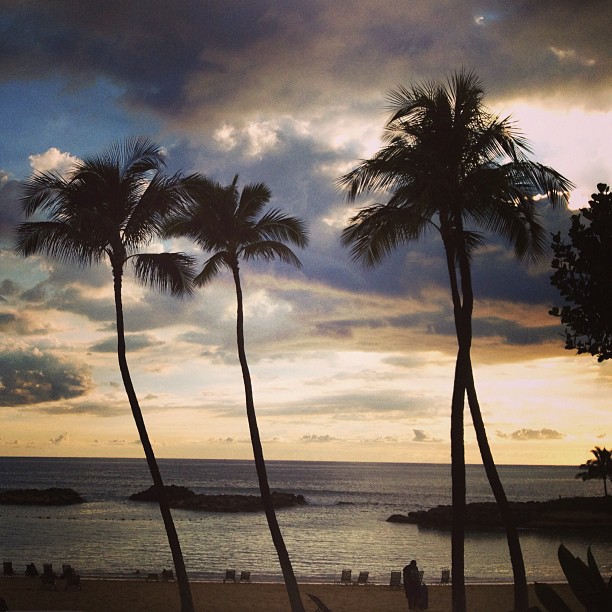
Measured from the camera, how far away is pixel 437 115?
59.7ft

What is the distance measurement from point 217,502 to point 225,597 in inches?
3641

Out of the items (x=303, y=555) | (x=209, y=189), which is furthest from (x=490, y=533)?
(x=209, y=189)

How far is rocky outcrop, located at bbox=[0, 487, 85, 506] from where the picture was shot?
12556cm

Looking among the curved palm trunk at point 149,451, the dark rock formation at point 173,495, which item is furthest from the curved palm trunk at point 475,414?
the dark rock formation at point 173,495

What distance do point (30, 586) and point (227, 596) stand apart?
10.3 m

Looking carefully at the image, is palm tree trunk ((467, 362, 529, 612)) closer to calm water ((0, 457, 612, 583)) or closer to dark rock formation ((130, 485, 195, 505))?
calm water ((0, 457, 612, 583))

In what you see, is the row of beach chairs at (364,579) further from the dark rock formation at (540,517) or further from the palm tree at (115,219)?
the dark rock formation at (540,517)

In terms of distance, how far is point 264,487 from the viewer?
21.7m

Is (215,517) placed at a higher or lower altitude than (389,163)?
lower

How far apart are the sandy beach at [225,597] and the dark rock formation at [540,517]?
64690mm

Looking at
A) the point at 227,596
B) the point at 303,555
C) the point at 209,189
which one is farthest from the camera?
the point at 303,555

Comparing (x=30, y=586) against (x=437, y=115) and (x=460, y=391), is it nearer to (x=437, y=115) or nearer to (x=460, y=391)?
(x=460, y=391)

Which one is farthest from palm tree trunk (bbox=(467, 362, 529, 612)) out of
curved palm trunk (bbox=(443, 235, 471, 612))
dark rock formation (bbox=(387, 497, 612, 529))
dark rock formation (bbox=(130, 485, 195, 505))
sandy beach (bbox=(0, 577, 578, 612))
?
dark rock formation (bbox=(130, 485, 195, 505))

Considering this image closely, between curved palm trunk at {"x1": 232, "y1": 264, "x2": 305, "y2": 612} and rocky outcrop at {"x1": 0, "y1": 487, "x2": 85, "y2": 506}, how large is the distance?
113m
